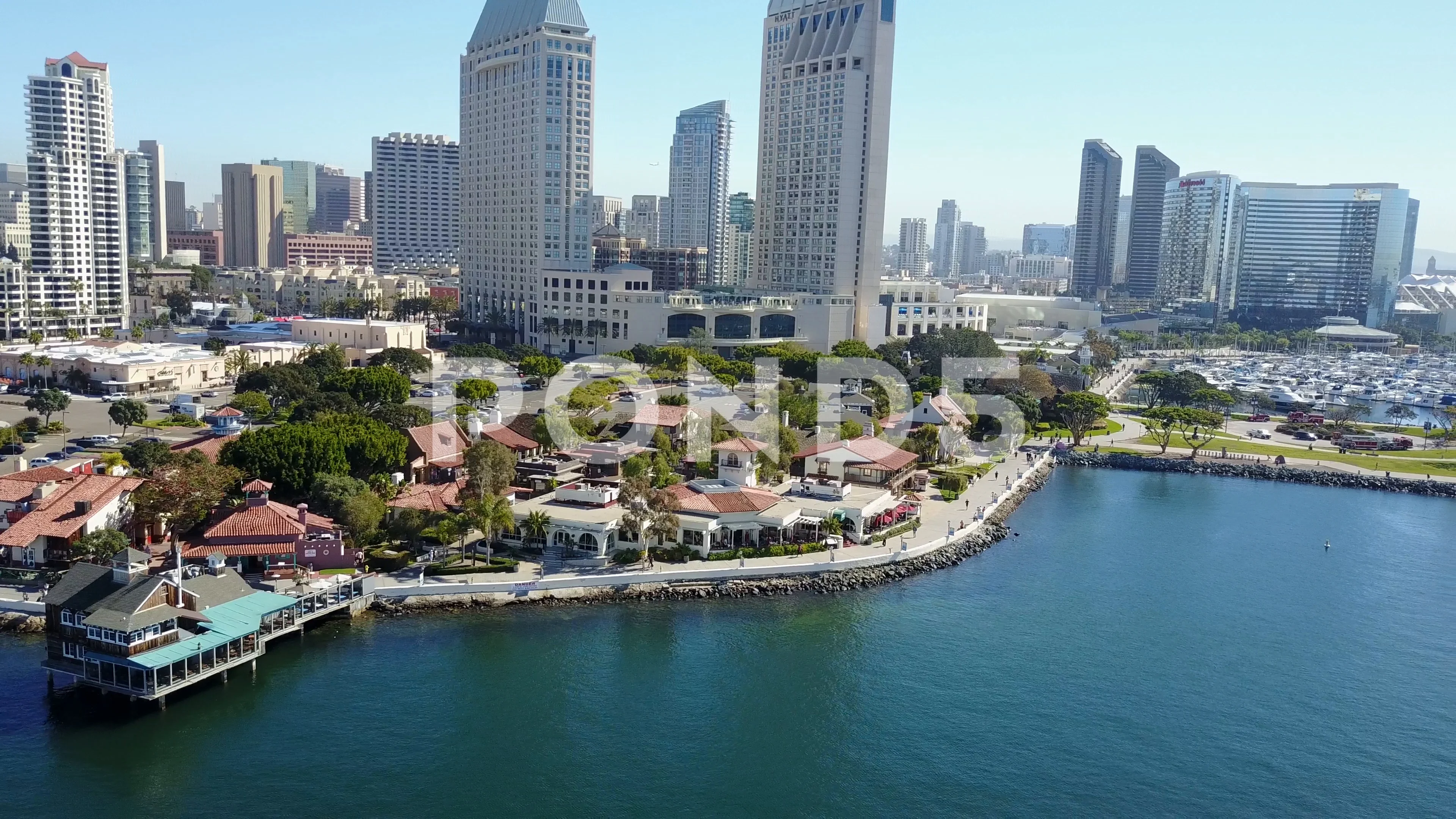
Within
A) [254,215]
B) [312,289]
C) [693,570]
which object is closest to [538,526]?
[693,570]

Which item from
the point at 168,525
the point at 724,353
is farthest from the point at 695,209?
the point at 168,525

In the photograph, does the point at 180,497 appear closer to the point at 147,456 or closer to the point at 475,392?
the point at 147,456

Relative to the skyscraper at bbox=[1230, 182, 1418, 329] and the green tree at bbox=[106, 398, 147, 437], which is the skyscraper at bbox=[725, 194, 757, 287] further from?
the green tree at bbox=[106, 398, 147, 437]

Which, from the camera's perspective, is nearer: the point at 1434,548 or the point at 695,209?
the point at 1434,548

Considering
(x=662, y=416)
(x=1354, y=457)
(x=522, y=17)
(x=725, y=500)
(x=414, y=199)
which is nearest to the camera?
(x=725, y=500)

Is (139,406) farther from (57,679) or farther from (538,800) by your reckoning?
(538,800)

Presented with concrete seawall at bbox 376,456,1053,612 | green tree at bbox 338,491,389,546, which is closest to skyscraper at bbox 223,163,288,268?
green tree at bbox 338,491,389,546
